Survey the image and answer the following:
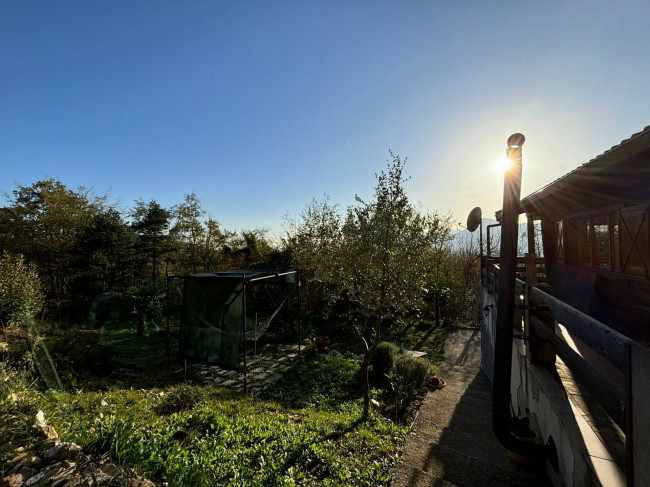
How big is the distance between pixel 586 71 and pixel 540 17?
1.03 m

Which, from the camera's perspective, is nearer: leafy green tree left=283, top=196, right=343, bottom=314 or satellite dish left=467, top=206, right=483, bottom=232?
satellite dish left=467, top=206, right=483, bottom=232

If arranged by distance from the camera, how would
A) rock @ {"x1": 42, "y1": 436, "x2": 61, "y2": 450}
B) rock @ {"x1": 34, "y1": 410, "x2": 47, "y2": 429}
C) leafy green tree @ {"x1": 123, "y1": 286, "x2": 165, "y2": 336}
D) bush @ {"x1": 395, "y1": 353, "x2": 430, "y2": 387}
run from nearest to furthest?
rock @ {"x1": 42, "y1": 436, "x2": 61, "y2": 450} < rock @ {"x1": 34, "y1": 410, "x2": 47, "y2": 429} < bush @ {"x1": 395, "y1": 353, "x2": 430, "y2": 387} < leafy green tree @ {"x1": 123, "y1": 286, "x2": 165, "y2": 336}

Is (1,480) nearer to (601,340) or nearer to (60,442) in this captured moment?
(60,442)

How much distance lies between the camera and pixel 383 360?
6105 mm

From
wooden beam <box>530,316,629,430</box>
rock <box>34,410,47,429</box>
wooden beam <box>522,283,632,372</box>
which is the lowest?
rock <box>34,410,47,429</box>

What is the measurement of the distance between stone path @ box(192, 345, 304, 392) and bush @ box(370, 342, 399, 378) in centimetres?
197

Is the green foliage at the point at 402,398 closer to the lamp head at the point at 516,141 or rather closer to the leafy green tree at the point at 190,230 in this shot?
the lamp head at the point at 516,141

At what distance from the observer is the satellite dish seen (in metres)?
6.54

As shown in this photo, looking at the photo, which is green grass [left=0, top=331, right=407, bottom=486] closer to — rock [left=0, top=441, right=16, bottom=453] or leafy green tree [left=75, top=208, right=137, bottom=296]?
rock [left=0, top=441, right=16, bottom=453]

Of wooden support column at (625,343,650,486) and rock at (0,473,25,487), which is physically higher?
wooden support column at (625,343,650,486)

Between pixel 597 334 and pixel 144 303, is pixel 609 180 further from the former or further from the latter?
pixel 144 303

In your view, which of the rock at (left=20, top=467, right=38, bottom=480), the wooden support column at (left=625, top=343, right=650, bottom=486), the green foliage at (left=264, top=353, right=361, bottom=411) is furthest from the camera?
the green foliage at (left=264, top=353, right=361, bottom=411)

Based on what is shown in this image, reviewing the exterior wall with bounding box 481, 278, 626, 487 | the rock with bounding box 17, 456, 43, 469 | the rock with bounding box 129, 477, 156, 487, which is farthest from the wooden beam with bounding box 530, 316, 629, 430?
the rock with bounding box 17, 456, 43, 469

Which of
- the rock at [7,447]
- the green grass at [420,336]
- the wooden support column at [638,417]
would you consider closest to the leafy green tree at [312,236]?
the green grass at [420,336]
